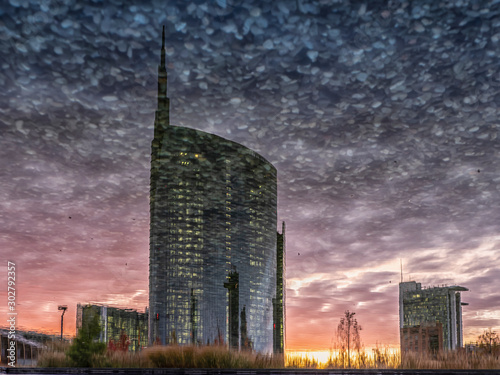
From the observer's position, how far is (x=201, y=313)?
648 feet

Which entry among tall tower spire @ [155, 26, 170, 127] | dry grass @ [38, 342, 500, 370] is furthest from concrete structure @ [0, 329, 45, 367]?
tall tower spire @ [155, 26, 170, 127]

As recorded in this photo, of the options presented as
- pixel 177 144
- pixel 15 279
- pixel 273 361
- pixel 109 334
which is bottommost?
pixel 109 334

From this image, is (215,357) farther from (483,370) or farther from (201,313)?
(201,313)

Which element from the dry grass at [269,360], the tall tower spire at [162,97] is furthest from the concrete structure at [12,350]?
the tall tower spire at [162,97]

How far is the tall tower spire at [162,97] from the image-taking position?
192m

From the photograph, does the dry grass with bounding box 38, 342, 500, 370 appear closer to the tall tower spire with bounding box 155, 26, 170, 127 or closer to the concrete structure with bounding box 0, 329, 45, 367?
the concrete structure with bounding box 0, 329, 45, 367

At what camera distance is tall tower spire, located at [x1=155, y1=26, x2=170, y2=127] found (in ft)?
631

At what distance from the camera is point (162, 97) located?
198 meters

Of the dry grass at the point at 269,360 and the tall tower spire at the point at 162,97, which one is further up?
the tall tower spire at the point at 162,97

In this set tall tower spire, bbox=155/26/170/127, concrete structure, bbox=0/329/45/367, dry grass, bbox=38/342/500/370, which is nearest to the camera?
dry grass, bbox=38/342/500/370

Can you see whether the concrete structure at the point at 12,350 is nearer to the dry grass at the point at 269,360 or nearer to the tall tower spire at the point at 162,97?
the dry grass at the point at 269,360

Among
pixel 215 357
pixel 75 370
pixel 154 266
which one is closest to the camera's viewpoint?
pixel 75 370

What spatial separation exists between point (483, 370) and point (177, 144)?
617ft

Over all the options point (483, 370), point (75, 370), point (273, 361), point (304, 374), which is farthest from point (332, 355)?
point (75, 370)
